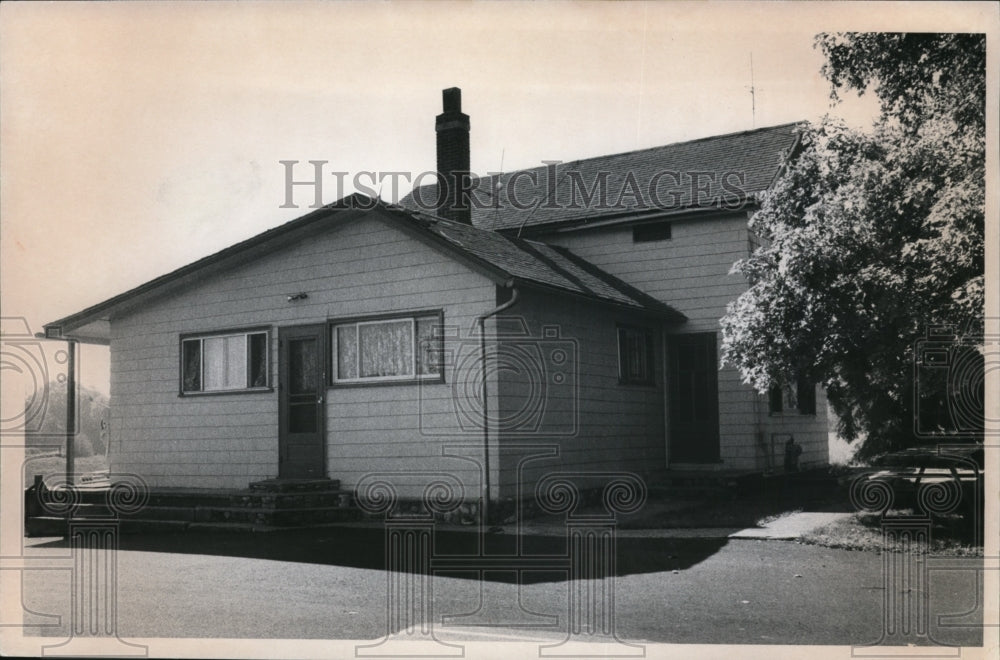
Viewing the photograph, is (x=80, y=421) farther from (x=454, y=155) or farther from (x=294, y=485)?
(x=454, y=155)

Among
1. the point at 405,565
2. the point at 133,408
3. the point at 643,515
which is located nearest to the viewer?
the point at 405,565

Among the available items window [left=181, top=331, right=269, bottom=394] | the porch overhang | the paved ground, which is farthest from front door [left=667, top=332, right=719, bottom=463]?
the porch overhang

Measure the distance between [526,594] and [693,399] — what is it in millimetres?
8930

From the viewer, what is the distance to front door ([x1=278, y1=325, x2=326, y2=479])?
44.9 ft

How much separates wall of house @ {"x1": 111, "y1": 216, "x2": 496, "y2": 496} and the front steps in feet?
1.92

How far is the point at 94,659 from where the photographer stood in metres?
7.05

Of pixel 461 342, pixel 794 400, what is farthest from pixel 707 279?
pixel 461 342

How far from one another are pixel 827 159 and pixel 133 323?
1113 centimetres

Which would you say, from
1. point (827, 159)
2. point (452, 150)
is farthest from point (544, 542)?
point (452, 150)

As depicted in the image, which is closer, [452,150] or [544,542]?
[544,542]

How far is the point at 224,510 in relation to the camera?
1245 cm

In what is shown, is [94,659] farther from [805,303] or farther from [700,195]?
[700,195]

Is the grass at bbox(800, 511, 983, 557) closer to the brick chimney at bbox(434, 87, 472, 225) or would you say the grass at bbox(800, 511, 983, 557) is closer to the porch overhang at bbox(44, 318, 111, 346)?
the brick chimney at bbox(434, 87, 472, 225)

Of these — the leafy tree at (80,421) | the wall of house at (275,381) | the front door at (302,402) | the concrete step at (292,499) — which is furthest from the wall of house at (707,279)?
the leafy tree at (80,421)
